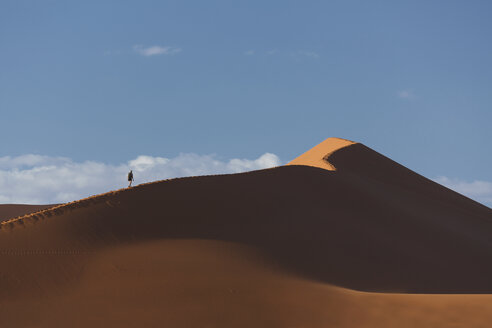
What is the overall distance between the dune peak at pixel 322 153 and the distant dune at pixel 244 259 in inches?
234

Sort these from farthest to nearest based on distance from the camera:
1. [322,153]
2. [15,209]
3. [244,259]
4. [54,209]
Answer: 1. [15,209]
2. [322,153]
3. [54,209]
4. [244,259]

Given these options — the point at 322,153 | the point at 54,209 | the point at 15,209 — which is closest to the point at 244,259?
the point at 54,209

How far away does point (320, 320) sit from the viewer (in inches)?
546

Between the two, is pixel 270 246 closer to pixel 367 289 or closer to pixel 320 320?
pixel 367 289

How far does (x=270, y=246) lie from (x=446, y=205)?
739 inches

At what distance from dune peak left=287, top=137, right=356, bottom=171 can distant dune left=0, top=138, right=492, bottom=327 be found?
595 centimetres

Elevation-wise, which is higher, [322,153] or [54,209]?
[322,153]

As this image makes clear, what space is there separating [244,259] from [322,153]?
72.2 feet

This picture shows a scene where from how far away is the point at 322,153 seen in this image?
3947cm

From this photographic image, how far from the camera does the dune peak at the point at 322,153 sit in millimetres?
36000

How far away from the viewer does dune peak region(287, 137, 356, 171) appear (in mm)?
36000

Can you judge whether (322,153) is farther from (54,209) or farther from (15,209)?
(15,209)

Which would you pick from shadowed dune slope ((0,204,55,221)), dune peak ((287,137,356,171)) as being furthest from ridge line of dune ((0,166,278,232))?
shadowed dune slope ((0,204,55,221))

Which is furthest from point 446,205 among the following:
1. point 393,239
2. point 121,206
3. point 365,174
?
point 121,206
